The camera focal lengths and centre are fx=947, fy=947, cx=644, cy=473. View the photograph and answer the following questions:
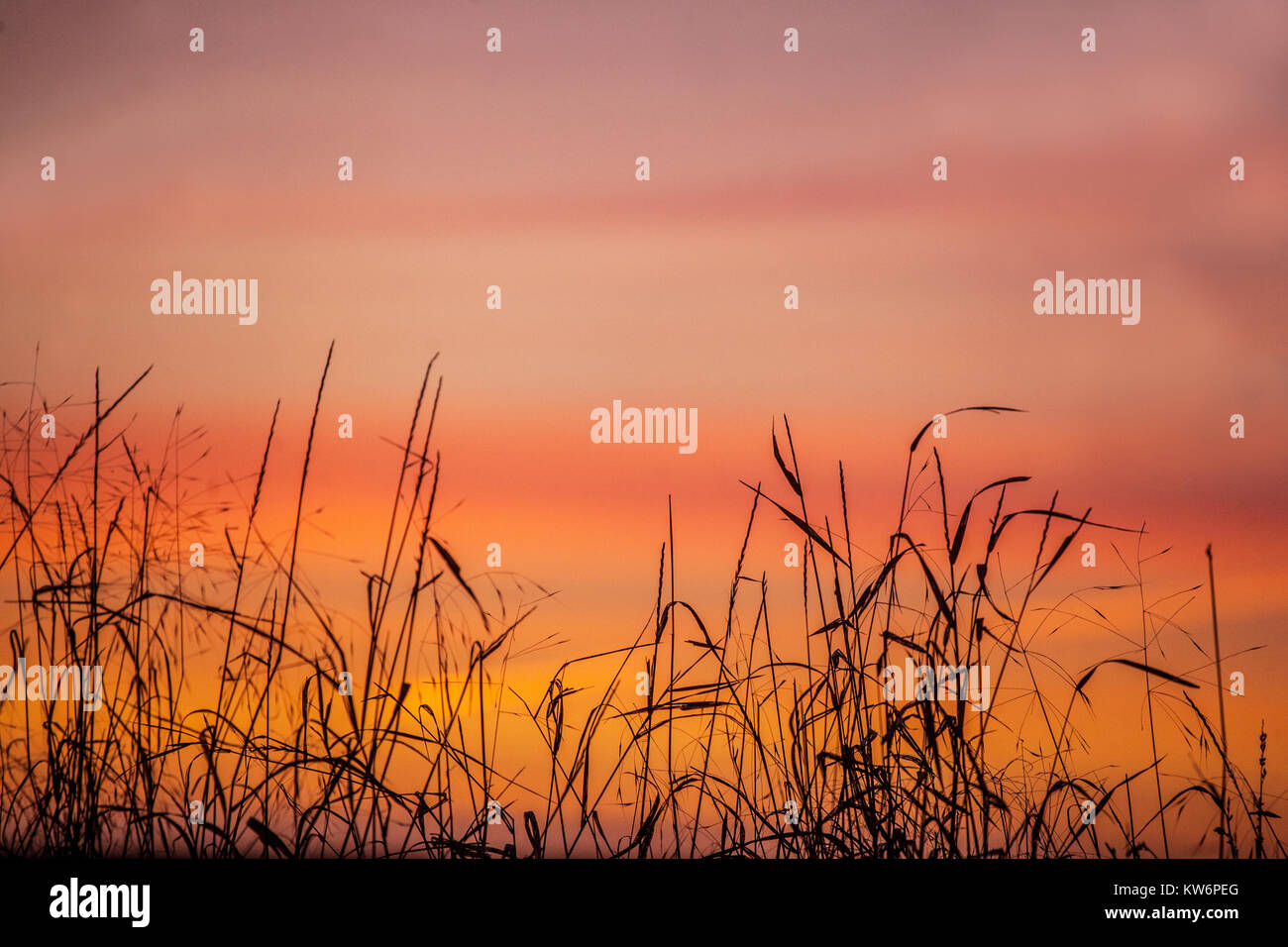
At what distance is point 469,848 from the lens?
1.63 metres

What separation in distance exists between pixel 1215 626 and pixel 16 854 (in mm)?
2347

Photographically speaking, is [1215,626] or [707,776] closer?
[707,776]

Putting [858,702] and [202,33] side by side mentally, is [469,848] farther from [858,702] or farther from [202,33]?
[202,33]

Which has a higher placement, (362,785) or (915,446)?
(915,446)

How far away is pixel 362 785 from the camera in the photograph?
167cm

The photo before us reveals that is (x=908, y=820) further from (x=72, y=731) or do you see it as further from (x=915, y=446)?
(x=72, y=731)
